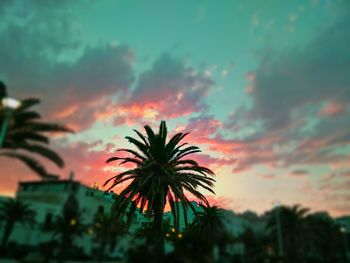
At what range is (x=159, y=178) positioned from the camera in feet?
72.0

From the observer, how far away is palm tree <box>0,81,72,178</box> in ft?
51.8

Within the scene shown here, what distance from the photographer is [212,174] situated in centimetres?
2442

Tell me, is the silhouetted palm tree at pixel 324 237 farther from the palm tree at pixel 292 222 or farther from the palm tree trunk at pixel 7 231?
the palm tree trunk at pixel 7 231

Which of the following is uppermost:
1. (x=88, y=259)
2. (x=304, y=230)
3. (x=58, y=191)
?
(x=58, y=191)

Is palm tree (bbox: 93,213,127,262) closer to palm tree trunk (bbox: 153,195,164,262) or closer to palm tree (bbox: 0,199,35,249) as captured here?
palm tree (bbox: 0,199,35,249)

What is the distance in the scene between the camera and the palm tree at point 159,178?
21938 mm

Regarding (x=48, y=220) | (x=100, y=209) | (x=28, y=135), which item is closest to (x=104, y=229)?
(x=100, y=209)

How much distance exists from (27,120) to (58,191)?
57.4 m

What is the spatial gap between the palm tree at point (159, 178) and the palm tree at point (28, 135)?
7177 millimetres

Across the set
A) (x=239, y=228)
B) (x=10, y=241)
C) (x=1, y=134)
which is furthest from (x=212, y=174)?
(x=239, y=228)

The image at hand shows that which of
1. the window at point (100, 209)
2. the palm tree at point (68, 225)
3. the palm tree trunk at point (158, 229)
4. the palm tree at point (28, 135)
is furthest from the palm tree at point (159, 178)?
the window at point (100, 209)

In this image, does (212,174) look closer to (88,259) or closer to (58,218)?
(58,218)

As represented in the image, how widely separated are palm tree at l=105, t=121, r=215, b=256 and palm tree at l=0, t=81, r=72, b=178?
718 centimetres

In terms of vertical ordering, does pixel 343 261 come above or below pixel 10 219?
below
